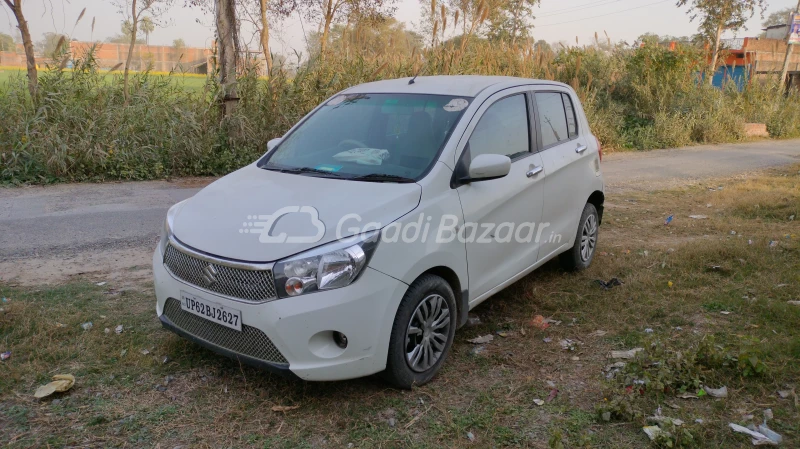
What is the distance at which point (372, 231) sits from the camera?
3.23m

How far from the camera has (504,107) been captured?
14.8 ft

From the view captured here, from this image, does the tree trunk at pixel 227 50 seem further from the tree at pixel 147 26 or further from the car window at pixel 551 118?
the car window at pixel 551 118

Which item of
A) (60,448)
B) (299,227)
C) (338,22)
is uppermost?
(338,22)

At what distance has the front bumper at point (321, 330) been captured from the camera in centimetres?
306

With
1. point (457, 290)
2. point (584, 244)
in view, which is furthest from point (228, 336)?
point (584, 244)

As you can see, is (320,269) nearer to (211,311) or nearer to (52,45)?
(211,311)

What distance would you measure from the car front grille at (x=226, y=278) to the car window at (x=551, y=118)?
2713 mm

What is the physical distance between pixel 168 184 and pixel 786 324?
7.87 metres

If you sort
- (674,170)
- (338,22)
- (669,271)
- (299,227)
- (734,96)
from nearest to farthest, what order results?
(299,227), (669,271), (674,170), (338,22), (734,96)

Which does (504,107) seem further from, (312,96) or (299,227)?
(312,96)

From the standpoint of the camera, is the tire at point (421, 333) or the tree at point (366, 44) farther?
the tree at point (366, 44)

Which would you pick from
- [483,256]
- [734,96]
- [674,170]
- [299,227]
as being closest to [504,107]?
[483,256]

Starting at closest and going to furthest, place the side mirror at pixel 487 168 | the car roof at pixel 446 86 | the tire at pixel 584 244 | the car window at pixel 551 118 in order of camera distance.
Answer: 1. the side mirror at pixel 487 168
2. the car roof at pixel 446 86
3. the car window at pixel 551 118
4. the tire at pixel 584 244

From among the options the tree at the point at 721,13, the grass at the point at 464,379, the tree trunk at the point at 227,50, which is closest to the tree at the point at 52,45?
the tree trunk at the point at 227,50
